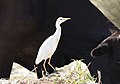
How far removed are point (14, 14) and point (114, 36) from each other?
1499 mm

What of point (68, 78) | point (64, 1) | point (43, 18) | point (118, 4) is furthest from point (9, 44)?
point (68, 78)

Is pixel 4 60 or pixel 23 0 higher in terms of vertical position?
pixel 23 0

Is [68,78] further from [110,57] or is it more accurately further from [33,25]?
[33,25]

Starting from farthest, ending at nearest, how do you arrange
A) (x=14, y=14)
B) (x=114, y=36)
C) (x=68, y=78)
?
1. (x=14, y=14)
2. (x=114, y=36)
3. (x=68, y=78)

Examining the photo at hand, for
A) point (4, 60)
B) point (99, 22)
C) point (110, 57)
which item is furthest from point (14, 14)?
point (110, 57)

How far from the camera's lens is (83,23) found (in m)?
5.19

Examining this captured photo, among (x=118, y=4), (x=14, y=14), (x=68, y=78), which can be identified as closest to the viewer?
(x=68, y=78)

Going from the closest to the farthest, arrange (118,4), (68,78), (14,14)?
(68,78)
(118,4)
(14,14)

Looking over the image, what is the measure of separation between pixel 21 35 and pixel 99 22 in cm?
100

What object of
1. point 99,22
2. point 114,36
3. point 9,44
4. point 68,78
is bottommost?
point 68,78

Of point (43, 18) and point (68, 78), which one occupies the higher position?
point (43, 18)

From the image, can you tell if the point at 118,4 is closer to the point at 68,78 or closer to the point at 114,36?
the point at 114,36

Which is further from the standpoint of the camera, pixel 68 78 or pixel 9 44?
pixel 9 44

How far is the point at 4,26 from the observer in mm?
5352
